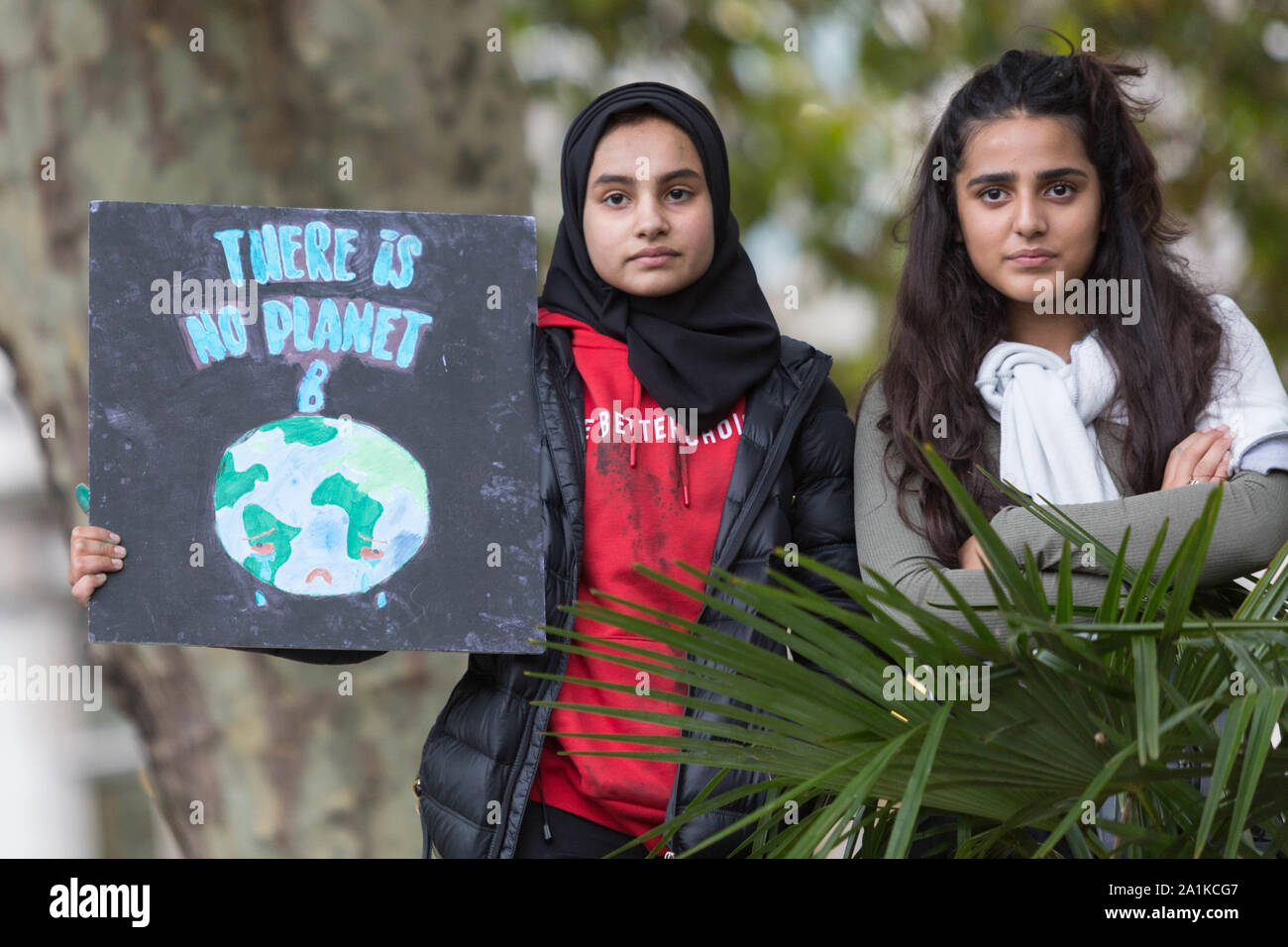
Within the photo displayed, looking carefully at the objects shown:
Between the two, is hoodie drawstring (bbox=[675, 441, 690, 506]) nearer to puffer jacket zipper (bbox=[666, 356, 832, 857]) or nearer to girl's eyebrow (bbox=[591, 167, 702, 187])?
puffer jacket zipper (bbox=[666, 356, 832, 857])

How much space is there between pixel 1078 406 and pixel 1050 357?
86 millimetres

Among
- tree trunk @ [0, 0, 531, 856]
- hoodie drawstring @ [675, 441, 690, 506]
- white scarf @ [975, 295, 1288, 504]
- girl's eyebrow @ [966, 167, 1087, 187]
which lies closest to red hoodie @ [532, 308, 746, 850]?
hoodie drawstring @ [675, 441, 690, 506]

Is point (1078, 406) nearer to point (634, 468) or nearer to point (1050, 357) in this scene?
point (1050, 357)

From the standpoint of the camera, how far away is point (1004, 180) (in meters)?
2.32

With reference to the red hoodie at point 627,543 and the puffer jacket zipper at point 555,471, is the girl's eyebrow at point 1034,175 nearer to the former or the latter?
the red hoodie at point 627,543

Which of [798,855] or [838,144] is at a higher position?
[838,144]

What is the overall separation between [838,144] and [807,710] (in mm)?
4809

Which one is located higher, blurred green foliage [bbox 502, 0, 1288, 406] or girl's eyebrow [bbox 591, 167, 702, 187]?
blurred green foliage [bbox 502, 0, 1288, 406]

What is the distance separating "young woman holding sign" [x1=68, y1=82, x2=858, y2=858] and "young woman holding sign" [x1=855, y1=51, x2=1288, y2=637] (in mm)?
157

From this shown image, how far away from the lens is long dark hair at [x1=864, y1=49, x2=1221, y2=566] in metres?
2.26

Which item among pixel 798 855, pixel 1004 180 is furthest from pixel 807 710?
pixel 1004 180

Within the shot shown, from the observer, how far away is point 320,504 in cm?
231

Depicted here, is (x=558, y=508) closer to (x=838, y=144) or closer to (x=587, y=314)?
(x=587, y=314)

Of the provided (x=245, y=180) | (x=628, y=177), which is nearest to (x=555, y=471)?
(x=628, y=177)
